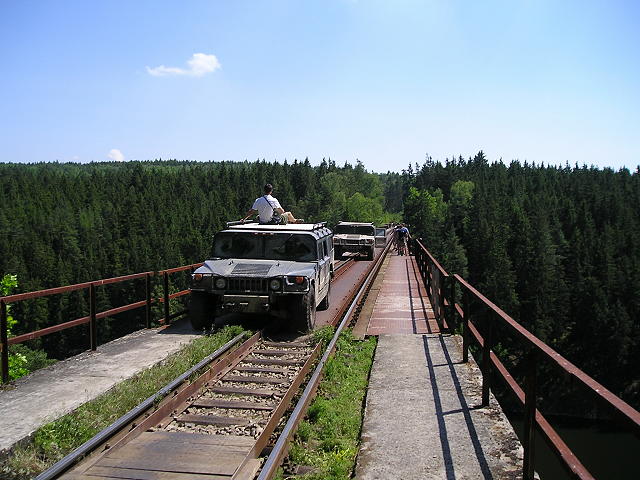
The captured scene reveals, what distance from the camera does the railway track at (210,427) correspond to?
14.6 feet

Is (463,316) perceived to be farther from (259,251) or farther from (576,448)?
(576,448)

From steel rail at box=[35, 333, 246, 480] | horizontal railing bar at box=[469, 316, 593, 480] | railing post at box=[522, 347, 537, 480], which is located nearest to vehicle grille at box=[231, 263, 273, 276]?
steel rail at box=[35, 333, 246, 480]

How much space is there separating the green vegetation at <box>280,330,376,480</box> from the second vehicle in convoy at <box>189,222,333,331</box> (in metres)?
1.56

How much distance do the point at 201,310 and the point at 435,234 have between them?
102 metres

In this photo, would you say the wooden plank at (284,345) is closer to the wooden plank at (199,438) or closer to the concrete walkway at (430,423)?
the concrete walkway at (430,423)

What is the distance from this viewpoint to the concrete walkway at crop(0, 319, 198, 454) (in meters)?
5.63

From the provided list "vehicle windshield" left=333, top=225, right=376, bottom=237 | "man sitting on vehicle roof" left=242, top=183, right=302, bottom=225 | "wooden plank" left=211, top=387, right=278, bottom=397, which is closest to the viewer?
"wooden plank" left=211, top=387, right=278, bottom=397

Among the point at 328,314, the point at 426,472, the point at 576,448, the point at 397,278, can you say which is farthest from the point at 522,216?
the point at 426,472

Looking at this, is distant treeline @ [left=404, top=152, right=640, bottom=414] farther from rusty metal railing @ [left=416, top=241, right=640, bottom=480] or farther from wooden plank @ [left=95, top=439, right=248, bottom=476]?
wooden plank @ [left=95, top=439, right=248, bottom=476]

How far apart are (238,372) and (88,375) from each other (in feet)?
6.36

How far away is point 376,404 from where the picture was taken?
6.20 meters

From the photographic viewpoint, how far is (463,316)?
7.88m

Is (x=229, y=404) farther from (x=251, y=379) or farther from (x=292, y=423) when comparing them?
(x=292, y=423)

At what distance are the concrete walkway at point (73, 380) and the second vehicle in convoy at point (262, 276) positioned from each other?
2.84ft
